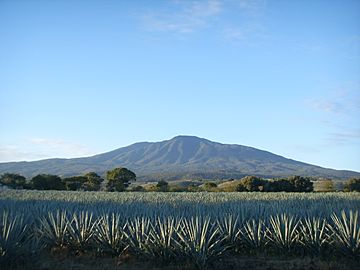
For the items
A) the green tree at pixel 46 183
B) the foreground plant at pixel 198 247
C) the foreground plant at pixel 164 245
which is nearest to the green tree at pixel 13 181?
the green tree at pixel 46 183

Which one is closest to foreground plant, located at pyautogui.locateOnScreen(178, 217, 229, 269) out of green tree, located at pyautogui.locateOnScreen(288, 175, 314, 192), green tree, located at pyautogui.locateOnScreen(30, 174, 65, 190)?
green tree, located at pyautogui.locateOnScreen(288, 175, 314, 192)

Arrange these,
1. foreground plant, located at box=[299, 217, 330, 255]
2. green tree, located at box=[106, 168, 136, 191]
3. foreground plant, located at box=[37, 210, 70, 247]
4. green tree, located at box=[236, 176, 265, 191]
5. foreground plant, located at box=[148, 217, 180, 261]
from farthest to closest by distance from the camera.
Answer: green tree, located at box=[106, 168, 136, 191], green tree, located at box=[236, 176, 265, 191], foreground plant, located at box=[37, 210, 70, 247], foreground plant, located at box=[299, 217, 330, 255], foreground plant, located at box=[148, 217, 180, 261]

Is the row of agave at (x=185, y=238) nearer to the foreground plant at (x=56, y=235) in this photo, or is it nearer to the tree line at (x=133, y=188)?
the foreground plant at (x=56, y=235)

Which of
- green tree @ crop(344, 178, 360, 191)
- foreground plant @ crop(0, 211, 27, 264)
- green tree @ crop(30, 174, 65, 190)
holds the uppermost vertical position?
green tree @ crop(344, 178, 360, 191)

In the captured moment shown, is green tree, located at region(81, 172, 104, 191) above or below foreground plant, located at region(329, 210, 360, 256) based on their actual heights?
above

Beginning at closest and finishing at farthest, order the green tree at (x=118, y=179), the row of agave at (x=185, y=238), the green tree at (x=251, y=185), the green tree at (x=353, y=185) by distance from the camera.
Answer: the row of agave at (x=185, y=238)
the green tree at (x=251, y=185)
the green tree at (x=353, y=185)
the green tree at (x=118, y=179)

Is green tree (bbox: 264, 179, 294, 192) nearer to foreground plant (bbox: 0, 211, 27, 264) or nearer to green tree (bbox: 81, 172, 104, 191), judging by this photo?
green tree (bbox: 81, 172, 104, 191)

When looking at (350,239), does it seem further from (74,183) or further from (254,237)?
(74,183)

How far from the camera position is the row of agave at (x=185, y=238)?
30.6 ft

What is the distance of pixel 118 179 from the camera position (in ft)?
199

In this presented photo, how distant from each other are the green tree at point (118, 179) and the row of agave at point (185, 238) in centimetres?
4767

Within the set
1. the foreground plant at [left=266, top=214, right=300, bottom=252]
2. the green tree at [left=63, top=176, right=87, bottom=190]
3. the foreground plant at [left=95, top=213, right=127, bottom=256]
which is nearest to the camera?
the foreground plant at [left=95, top=213, right=127, bottom=256]

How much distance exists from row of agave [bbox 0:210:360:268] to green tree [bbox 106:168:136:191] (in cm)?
4767

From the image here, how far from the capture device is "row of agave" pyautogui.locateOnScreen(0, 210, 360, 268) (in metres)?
9.33
